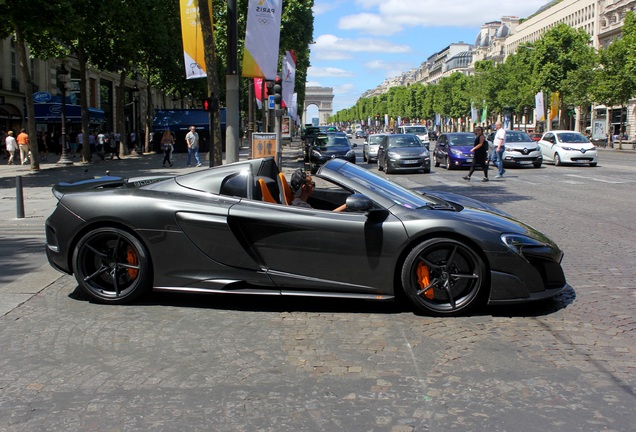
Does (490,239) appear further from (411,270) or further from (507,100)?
(507,100)

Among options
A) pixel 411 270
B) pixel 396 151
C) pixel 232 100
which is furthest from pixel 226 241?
pixel 396 151

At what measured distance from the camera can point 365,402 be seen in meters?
3.67

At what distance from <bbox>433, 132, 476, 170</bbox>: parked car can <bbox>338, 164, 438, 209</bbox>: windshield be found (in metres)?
20.3

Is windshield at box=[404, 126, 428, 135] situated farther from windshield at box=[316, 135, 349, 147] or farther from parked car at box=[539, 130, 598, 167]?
parked car at box=[539, 130, 598, 167]

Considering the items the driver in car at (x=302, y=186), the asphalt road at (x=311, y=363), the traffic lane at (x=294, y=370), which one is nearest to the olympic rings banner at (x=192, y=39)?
the asphalt road at (x=311, y=363)

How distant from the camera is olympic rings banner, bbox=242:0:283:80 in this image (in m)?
14.2

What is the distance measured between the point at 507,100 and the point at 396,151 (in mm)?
62965

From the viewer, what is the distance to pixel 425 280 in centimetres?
533

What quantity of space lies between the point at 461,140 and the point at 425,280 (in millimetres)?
22936

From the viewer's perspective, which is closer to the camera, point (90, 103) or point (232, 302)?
point (232, 302)

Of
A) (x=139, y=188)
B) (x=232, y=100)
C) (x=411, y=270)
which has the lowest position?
(x=411, y=270)

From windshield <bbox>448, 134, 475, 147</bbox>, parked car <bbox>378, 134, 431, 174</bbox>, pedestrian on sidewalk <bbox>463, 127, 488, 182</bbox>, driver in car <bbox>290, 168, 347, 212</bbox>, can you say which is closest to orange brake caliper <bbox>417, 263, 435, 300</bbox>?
driver in car <bbox>290, 168, 347, 212</bbox>

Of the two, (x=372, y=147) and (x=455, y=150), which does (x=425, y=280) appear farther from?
(x=372, y=147)

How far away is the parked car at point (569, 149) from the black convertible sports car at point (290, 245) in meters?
23.6
